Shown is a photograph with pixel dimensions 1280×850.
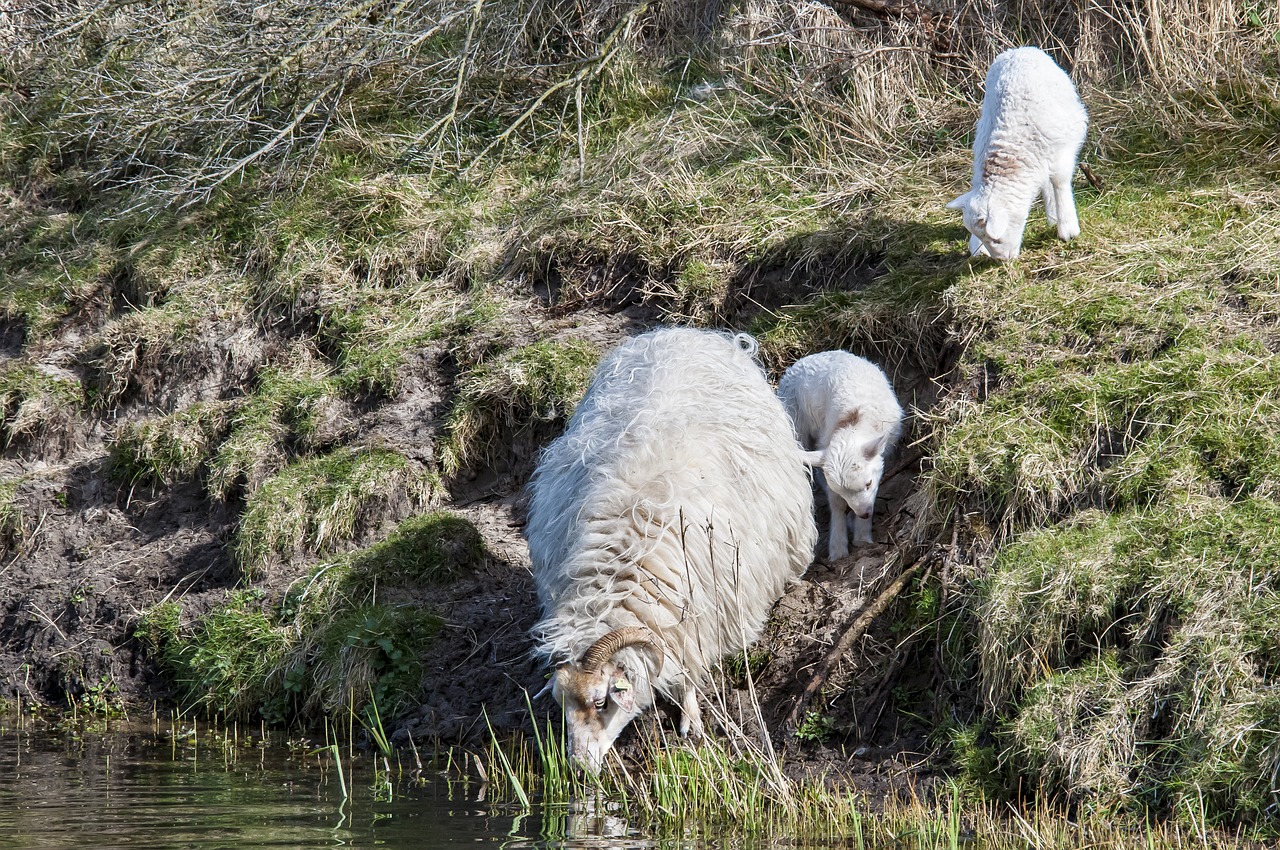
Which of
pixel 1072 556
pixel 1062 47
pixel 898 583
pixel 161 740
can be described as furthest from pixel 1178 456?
pixel 161 740

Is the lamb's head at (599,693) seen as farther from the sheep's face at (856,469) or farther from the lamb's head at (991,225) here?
the lamb's head at (991,225)

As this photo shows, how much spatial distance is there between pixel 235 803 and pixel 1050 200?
5.26 meters

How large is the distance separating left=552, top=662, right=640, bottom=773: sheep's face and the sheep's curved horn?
3cm

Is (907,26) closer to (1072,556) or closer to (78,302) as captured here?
(1072,556)

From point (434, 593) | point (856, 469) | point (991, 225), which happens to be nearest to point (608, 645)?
point (856, 469)

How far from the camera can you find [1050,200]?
7.24m

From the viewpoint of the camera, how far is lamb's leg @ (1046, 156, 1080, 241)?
7066mm

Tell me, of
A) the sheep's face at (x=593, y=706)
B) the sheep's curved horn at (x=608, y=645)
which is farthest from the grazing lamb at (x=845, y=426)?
the sheep's face at (x=593, y=706)

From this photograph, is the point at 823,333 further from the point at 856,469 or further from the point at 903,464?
the point at 856,469

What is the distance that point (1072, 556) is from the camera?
527cm

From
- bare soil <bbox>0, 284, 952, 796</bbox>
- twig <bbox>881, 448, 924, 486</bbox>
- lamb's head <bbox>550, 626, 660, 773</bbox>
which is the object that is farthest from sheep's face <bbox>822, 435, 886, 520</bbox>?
lamb's head <bbox>550, 626, 660, 773</bbox>

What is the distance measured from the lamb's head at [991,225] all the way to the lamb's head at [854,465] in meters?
1.34

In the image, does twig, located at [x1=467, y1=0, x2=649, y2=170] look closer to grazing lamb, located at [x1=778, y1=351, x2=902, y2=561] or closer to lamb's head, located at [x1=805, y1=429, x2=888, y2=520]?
grazing lamb, located at [x1=778, y1=351, x2=902, y2=561]

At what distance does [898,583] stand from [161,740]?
3.88m
